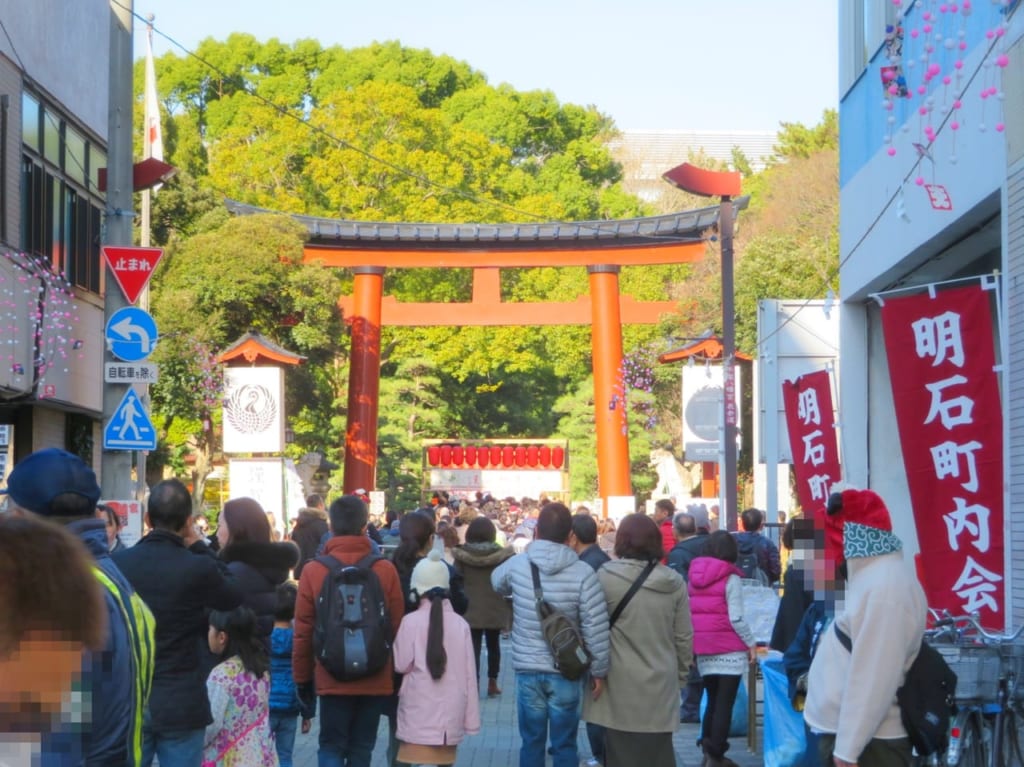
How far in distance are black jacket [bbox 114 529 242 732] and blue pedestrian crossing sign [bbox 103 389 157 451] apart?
19.1 feet

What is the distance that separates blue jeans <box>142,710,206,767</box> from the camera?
5.90m

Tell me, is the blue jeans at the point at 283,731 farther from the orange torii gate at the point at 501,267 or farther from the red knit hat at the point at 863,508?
the orange torii gate at the point at 501,267

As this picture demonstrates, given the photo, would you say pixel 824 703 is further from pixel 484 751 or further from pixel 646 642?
pixel 484 751

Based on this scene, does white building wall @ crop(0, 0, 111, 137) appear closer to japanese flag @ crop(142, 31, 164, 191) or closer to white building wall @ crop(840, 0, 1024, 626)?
japanese flag @ crop(142, 31, 164, 191)

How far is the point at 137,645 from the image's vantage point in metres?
3.96

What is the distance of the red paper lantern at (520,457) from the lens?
38.7 m

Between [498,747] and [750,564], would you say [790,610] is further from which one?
[750,564]

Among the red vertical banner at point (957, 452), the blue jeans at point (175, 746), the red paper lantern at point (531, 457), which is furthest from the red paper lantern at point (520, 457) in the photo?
the blue jeans at point (175, 746)

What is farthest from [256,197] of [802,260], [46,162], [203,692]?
[203,692]

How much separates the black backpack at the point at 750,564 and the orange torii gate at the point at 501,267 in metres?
18.8

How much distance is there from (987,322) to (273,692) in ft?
16.2

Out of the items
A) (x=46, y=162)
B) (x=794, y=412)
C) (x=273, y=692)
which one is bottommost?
(x=273, y=692)

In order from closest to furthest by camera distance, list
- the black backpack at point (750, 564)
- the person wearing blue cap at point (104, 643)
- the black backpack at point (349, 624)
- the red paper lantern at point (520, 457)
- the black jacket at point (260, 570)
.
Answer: the person wearing blue cap at point (104, 643)
the black jacket at point (260, 570)
the black backpack at point (349, 624)
the black backpack at point (750, 564)
the red paper lantern at point (520, 457)

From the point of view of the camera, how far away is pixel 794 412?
1382 cm
